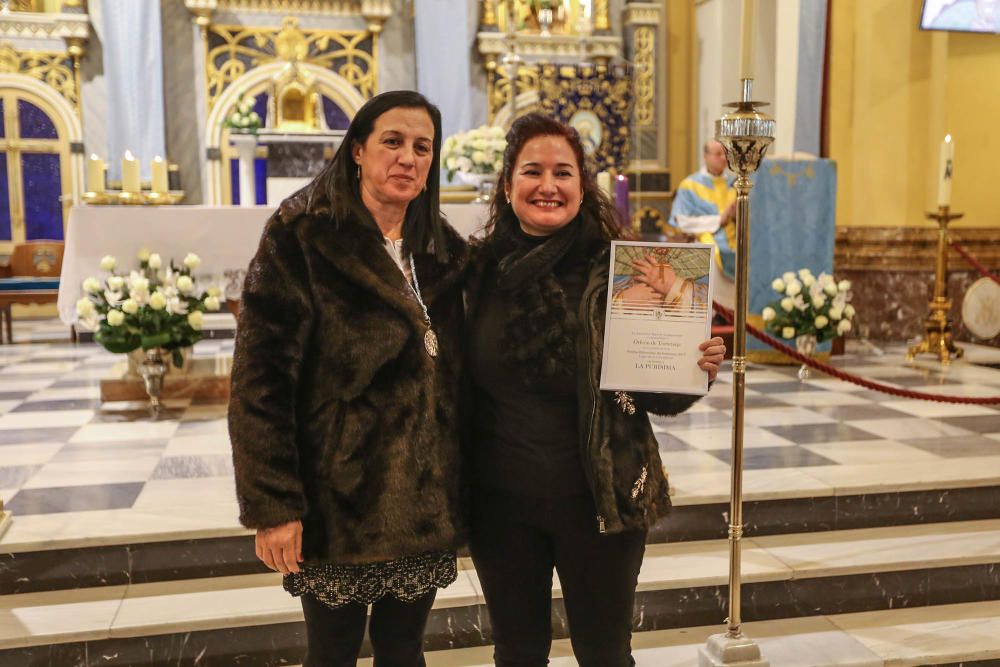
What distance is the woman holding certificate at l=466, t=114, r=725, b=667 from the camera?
187cm

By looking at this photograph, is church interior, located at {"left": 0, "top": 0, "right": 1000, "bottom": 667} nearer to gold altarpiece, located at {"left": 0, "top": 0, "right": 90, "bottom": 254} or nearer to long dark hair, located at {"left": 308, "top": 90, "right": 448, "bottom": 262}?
gold altarpiece, located at {"left": 0, "top": 0, "right": 90, "bottom": 254}

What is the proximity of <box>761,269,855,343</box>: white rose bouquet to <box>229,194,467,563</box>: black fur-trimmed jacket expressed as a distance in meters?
5.00

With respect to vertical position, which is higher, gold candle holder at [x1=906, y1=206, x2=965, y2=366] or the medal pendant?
the medal pendant

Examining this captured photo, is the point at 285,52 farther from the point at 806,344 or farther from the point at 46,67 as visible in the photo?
the point at 806,344

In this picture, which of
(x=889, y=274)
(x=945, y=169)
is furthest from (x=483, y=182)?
(x=889, y=274)

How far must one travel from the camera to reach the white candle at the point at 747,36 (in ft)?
Answer: 8.01

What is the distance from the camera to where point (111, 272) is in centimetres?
562

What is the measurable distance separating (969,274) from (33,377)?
773cm

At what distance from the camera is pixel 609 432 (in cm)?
186

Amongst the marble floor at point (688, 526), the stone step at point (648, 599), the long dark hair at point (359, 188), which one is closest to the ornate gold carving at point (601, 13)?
the marble floor at point (688, 526)

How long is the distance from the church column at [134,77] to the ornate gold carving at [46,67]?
465mm

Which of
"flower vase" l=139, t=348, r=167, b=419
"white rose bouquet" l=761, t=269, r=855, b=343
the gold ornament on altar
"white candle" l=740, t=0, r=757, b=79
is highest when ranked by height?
the gold ornament on altar

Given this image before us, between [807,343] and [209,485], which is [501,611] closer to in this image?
[209,485]

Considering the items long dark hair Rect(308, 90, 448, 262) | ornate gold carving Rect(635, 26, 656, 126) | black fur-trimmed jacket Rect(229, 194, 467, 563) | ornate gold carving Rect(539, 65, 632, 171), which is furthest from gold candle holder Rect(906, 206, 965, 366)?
black fur-trimmed jacket Rect(229, 194, 467, 563)
